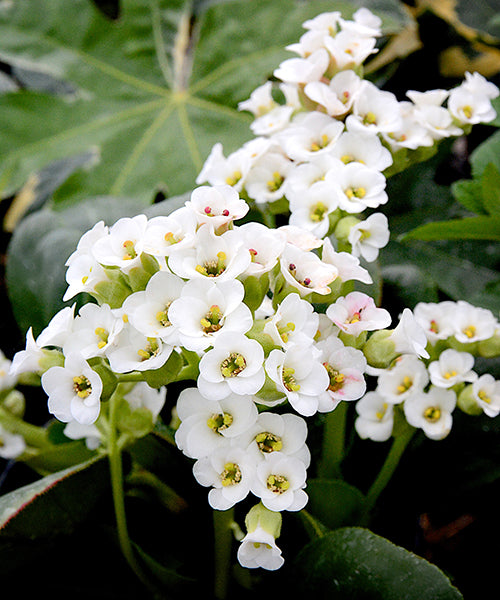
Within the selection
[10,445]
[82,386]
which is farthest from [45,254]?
[82,386]

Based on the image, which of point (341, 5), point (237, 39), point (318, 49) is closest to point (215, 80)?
point (237, 39)

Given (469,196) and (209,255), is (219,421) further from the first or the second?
(469,196)

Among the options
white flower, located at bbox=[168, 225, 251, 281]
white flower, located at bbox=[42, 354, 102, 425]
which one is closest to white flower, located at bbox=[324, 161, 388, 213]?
white flower, located at bbox=[168, 225, 251, 281]

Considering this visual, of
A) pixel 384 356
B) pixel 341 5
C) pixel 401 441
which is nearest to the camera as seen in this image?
pixel 384 356

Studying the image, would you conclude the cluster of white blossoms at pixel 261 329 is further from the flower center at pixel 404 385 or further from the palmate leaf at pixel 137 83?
the palmate leaf at pixel 137 83

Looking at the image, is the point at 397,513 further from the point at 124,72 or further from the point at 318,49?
the point at 124,72

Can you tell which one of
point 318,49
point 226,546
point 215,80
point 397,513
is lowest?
point 397,513

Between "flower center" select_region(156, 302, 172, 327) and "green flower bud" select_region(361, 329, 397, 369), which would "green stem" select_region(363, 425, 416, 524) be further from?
"flower center" select_region(156, 302, 172, 327)
